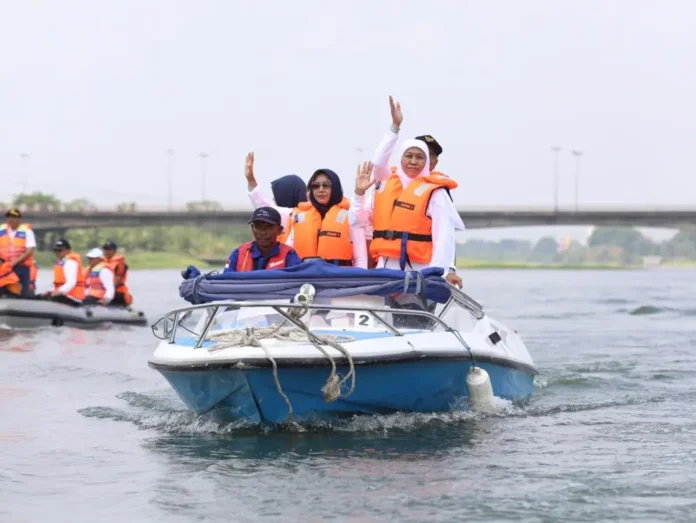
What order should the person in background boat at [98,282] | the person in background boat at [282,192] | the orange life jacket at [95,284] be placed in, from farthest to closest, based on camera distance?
the orange life jacket at [95,284] → the person in background boat at [98,282] → the person in background boat at [282,192]

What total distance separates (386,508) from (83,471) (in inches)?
94.3

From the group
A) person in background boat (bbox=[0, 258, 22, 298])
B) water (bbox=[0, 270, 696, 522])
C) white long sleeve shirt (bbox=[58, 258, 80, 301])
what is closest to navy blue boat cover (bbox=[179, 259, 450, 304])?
water (bbox=[0, 270, 696, 522])

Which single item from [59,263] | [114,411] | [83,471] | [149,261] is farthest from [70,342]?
[149,261]

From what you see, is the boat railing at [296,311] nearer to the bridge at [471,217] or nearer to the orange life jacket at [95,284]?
the orange life jacket at [95,284]

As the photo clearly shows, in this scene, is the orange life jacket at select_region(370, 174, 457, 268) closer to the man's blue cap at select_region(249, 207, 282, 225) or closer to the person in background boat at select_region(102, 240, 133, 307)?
the man's blue cap at select_region(249, 207, 282, 225)

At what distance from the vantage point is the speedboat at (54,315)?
909 inches

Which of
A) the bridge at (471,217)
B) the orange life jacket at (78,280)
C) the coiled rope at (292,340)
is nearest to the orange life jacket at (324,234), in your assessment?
the coiled rope at (292,340)

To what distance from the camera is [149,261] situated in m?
100

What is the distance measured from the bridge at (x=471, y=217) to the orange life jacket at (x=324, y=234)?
227 ft

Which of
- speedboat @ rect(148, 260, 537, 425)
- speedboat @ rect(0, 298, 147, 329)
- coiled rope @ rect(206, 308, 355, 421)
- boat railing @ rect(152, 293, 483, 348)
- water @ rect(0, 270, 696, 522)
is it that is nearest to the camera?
water @ rect(0, 270, 696, 522)

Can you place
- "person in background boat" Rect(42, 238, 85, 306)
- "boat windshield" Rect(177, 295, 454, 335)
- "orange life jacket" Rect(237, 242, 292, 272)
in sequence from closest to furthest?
"boat windshield" Rect(177, 295, 454, 335)
"orange life jacket" Rect(237, 242, 292, 272)
"person in background boat" Rect(42, 238, 85, 306)

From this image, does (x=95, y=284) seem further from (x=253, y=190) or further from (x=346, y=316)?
(x=346, y=316)

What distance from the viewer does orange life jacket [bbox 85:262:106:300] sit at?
25078 mm

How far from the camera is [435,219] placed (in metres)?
10.7
